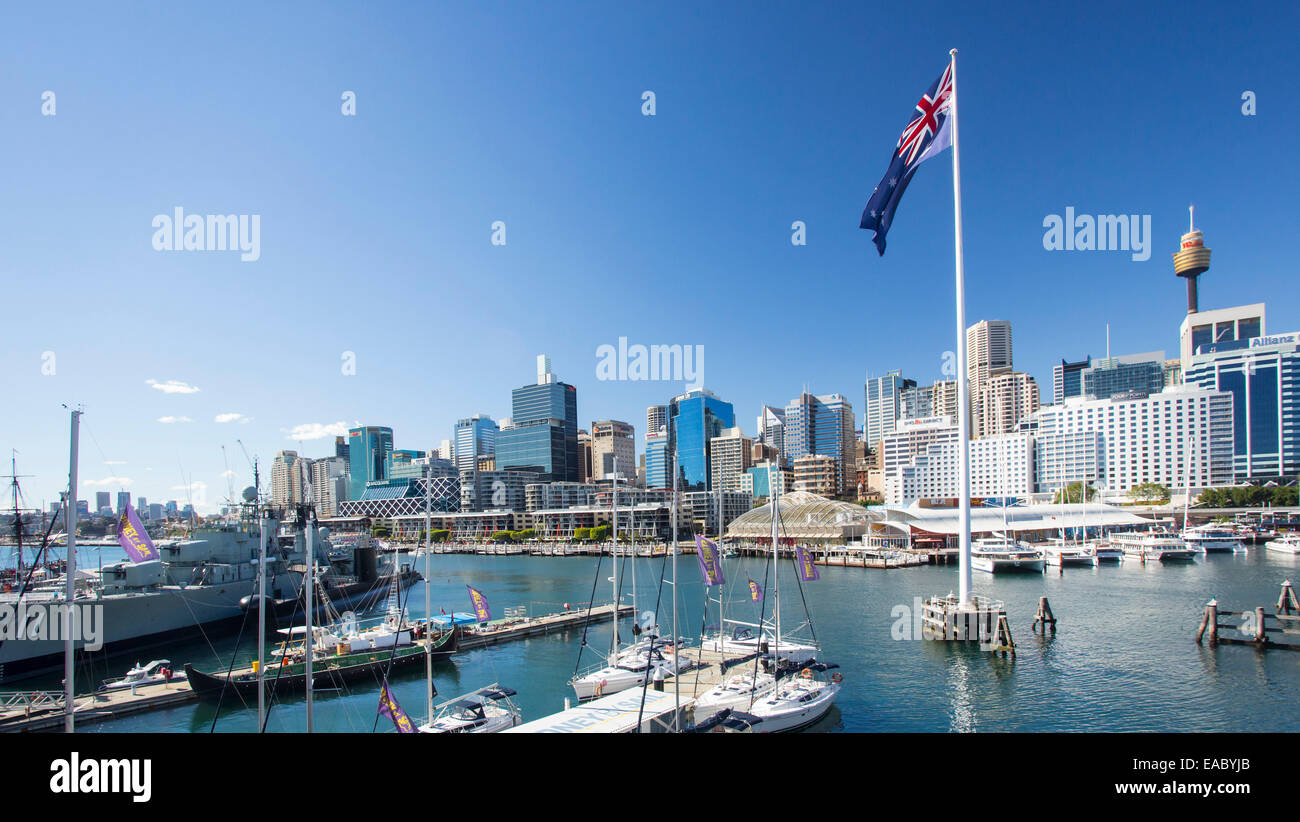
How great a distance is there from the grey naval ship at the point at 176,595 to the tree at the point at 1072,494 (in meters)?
73.7

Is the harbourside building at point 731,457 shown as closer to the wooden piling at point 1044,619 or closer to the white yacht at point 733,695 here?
the wooden piling at point 1044,619

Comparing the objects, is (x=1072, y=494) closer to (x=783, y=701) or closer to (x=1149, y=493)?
(x=1149, y=493)

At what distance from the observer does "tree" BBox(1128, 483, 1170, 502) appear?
71.2m

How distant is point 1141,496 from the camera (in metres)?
72.6

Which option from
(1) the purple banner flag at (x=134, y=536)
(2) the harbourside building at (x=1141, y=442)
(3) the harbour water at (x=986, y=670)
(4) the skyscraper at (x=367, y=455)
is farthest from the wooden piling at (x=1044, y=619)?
(4) the skyscraper at (x=367, y=455)

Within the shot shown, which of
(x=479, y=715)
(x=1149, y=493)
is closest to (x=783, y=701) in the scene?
(x=479, y=715)

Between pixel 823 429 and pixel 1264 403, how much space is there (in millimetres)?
63436

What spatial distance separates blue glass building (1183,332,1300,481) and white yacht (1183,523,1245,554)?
3706 cm

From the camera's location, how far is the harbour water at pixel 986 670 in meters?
14.4

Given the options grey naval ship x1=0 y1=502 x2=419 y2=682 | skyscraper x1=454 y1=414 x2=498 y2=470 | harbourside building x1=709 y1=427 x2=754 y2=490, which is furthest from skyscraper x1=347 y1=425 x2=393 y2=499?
grey naval ship x1=0 y1=502 x2=419 y2=682

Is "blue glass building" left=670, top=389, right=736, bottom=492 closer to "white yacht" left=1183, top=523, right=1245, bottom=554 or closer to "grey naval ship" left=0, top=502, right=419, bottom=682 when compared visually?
"white yacht" left=1183, top=523, right=1245, bottom=554
